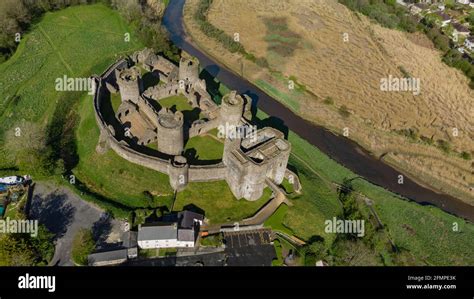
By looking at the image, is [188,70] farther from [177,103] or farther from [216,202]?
[216,202]

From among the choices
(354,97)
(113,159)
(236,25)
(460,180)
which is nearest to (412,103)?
(354,97)

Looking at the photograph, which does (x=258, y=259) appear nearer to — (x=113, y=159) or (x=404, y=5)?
(x=113, y=159)

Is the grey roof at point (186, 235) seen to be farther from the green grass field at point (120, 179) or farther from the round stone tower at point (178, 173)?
the round stone tower at point (178, 173)

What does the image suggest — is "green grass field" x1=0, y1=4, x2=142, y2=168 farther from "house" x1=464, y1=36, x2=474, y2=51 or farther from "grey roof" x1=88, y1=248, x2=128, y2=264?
"house" x1=464, y1=36, x2=474, y2=51

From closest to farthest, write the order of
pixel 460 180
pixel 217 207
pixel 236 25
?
pixel 217 207, pixel 460 180, pixel 236 25

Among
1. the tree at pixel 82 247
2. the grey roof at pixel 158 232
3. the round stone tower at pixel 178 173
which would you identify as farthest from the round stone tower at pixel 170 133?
the tree at pixel 82 247

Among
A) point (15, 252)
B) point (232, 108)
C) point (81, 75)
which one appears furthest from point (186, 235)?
point (81, 75)

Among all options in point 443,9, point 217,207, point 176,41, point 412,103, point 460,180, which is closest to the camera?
point 217,207
